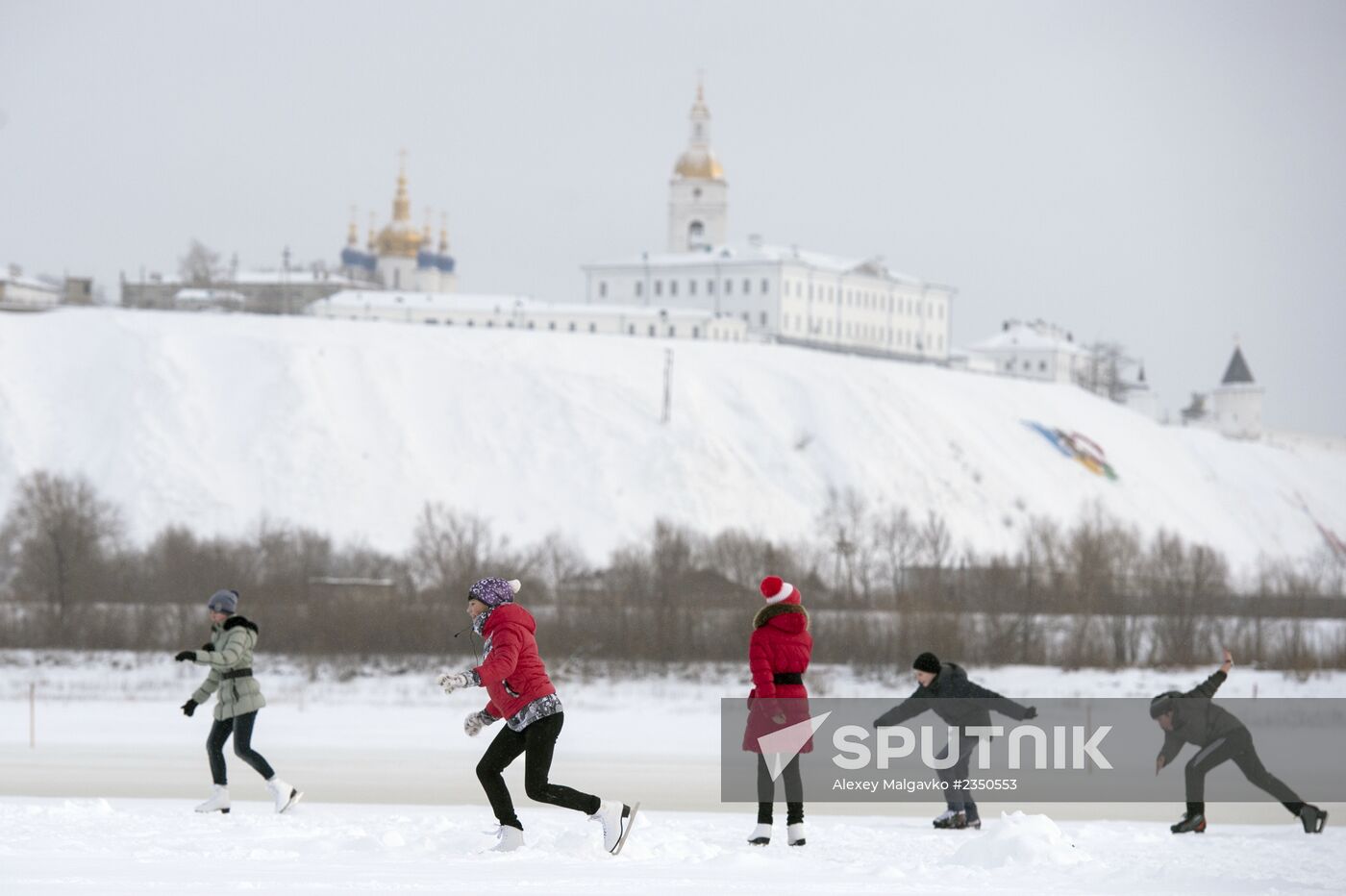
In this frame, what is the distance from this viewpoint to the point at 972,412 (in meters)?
99.5

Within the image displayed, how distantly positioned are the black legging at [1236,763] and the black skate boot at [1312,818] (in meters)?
0.19

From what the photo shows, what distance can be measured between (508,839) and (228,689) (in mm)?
3170

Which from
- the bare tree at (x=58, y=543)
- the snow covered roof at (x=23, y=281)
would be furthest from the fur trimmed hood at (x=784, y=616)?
the snow covered roof at (x=23, y=281)

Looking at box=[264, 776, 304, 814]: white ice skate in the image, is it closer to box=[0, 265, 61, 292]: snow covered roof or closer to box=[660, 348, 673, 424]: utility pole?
box=[660, 348, 673, 424]: utility pole

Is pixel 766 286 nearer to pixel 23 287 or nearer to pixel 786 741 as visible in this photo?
pixel 23 287

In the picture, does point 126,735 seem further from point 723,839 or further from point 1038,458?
point 1038,458

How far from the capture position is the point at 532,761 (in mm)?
12211

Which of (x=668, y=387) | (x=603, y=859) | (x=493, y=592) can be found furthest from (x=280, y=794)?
(x=668, y=387)

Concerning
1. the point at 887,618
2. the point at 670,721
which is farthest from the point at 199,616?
the point at 670,721

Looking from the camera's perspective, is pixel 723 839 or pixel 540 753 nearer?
pixel 540 753

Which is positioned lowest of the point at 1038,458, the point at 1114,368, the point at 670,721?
the point at 670,721

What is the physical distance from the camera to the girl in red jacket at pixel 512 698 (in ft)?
39.1

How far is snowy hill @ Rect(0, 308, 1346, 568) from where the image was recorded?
73125mm

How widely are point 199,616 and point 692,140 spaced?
97.0m
